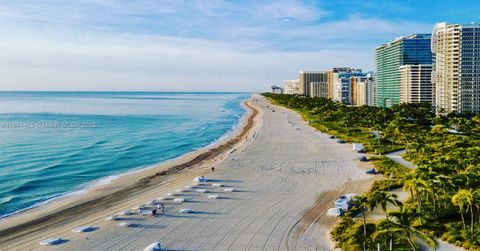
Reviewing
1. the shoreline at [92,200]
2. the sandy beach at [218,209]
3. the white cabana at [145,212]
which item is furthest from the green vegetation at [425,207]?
the shoreline at [92,200]

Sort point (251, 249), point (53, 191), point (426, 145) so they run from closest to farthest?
1. point (251, 249)
2. point (53, 191)
3. point (426, 145)

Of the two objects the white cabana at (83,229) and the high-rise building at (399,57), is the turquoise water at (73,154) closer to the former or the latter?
the white cabana at (83,229)

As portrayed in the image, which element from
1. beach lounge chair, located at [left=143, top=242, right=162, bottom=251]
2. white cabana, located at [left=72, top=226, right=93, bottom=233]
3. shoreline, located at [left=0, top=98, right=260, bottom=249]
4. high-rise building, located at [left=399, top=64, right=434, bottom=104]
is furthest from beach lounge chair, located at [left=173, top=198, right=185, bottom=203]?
high-rise building, located at [left=399, top=64, right=434, bottom=104]

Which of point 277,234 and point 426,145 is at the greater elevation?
point 426,145

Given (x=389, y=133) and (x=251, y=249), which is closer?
(x=251, y=249)

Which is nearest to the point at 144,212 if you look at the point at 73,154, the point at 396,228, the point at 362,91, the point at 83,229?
the point at 83,229

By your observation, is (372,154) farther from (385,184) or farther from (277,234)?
(277,234)

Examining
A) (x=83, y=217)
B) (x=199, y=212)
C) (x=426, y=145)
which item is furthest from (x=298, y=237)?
(x=426, y=145)

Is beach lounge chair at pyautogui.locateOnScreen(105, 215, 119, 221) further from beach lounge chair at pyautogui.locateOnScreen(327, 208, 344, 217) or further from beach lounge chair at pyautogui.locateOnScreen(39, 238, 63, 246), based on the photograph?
beach lounge chair at pyautogui.locateOnScreen(327, 208, 344, 217)
